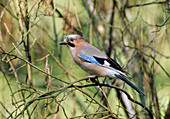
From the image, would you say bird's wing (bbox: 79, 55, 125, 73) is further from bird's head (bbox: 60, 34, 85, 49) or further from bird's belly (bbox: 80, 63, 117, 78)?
bird's head (bbox: 60, 34, 85, 49)

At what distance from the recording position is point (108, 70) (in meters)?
3.51

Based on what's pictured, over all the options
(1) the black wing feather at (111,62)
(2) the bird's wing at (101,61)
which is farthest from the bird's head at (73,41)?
(1) the black wing feather at (111,62)

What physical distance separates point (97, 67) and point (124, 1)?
2.72 m

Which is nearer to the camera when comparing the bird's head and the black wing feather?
the black wing feather

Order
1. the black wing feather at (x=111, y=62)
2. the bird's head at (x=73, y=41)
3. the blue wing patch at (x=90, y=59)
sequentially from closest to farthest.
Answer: the black wing feather at (x=111, y=62)
the blue wing patch at (x=90, y=59)
the bird's head at (x=73, y=41)

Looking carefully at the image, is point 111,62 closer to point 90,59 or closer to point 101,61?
point 101,61

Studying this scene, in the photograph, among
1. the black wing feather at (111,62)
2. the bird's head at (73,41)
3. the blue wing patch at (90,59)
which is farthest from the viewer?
the bird's head at (73,41)

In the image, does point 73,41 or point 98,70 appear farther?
point 73,41

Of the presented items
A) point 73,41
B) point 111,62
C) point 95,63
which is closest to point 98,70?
point 95,63

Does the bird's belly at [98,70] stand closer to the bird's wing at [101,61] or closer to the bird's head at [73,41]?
the bird's wing at [101,61]

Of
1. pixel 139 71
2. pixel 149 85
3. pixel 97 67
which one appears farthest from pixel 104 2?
pixel 97 67

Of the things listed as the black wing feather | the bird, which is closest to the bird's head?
the bird

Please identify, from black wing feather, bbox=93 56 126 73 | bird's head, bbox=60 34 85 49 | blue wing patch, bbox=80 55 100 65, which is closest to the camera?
black wing feather, bbox=93 56 126 73

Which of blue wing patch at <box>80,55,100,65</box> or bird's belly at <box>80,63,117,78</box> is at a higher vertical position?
blue wing patch at <box>80,55,100,65</box>
